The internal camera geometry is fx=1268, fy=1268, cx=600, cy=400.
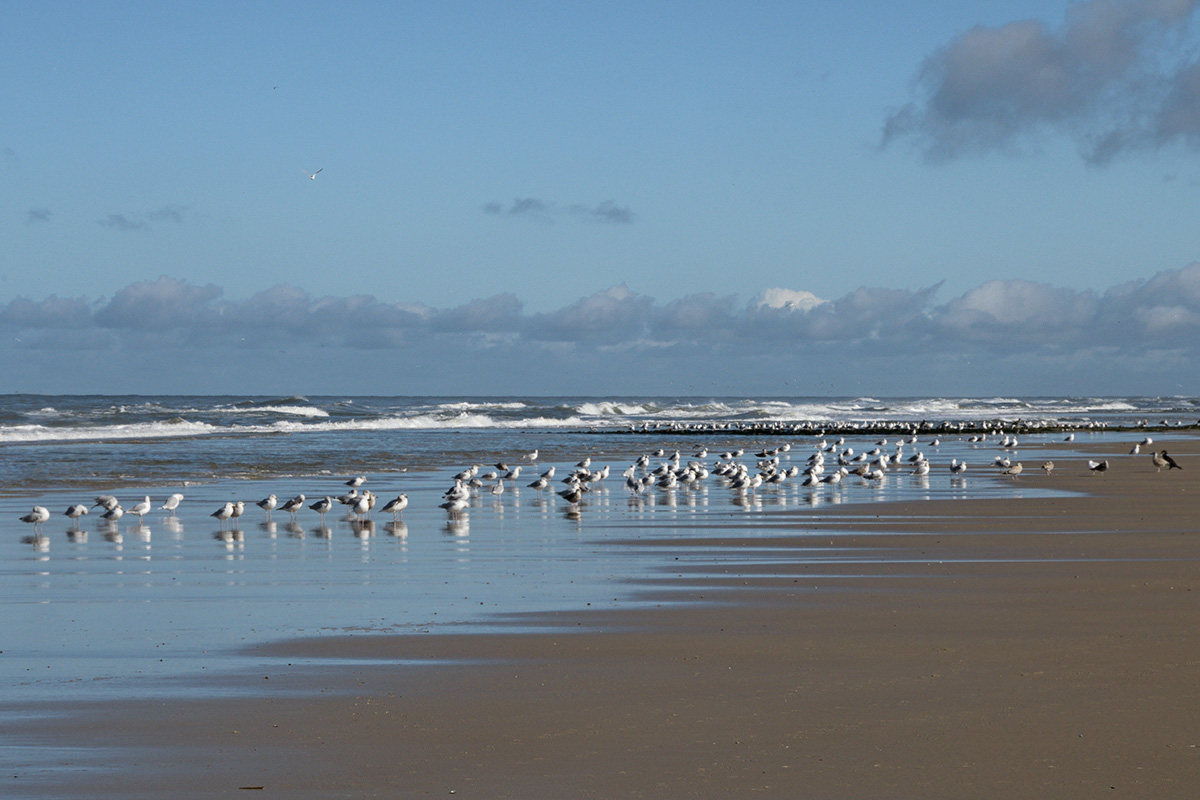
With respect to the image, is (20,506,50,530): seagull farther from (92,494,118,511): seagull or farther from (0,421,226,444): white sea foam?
(0,421,226,444): white sea foam

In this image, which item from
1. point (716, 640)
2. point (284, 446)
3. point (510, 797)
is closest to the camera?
point (510, 797)

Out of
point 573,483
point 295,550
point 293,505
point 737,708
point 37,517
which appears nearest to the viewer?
point 737,708

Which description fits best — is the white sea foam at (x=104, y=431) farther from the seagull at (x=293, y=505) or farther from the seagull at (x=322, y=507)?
the seagull at (x=322, y=507)

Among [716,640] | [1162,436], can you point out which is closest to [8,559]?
[716,640]

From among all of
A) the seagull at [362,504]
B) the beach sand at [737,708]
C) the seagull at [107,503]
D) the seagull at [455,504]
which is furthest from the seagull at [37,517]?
the beach sand at [737,708]

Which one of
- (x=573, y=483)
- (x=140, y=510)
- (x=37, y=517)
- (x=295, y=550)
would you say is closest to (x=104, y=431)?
(x=573, y=483)

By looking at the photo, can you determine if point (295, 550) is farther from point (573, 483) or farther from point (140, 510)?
point (573, 483)

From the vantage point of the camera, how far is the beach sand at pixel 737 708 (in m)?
4.97

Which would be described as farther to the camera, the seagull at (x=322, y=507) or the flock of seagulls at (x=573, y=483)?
the seagull at (x=322, y=507)

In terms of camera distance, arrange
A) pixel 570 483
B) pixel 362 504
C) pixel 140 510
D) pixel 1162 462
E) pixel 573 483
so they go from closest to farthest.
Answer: pixel 140 510 < pixel 362 504 < pixel 573 483 < pixel 570 483 < pixel 1162 462

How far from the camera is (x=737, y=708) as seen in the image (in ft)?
19.9

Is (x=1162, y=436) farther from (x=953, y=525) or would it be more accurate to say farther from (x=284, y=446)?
(x=953, y=525)

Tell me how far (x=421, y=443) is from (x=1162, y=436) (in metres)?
27.3

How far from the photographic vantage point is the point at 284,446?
125 feet
